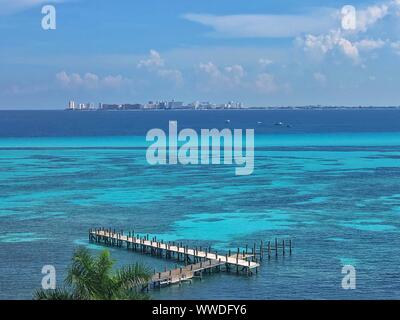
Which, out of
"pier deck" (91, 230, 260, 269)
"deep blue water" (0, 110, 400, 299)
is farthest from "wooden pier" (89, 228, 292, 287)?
"deep blue water" (0, 110, 400, 299)

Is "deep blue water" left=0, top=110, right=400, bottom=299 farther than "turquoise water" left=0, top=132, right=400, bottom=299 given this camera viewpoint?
No

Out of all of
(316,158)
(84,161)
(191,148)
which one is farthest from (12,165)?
(316,158)

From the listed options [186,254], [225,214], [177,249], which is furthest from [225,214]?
[186,254]

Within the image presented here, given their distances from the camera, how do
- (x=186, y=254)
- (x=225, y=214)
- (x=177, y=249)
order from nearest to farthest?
(x=186, y=254) < (x=177, y=249) < (x=225, y=214)

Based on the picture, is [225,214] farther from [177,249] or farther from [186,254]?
[186,254]

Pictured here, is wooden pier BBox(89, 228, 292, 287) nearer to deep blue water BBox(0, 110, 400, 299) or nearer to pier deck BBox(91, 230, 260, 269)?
pier deck BBox(91, 230, 260, 269)

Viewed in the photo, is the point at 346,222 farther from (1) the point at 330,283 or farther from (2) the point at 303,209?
(1) the point at 330,283
